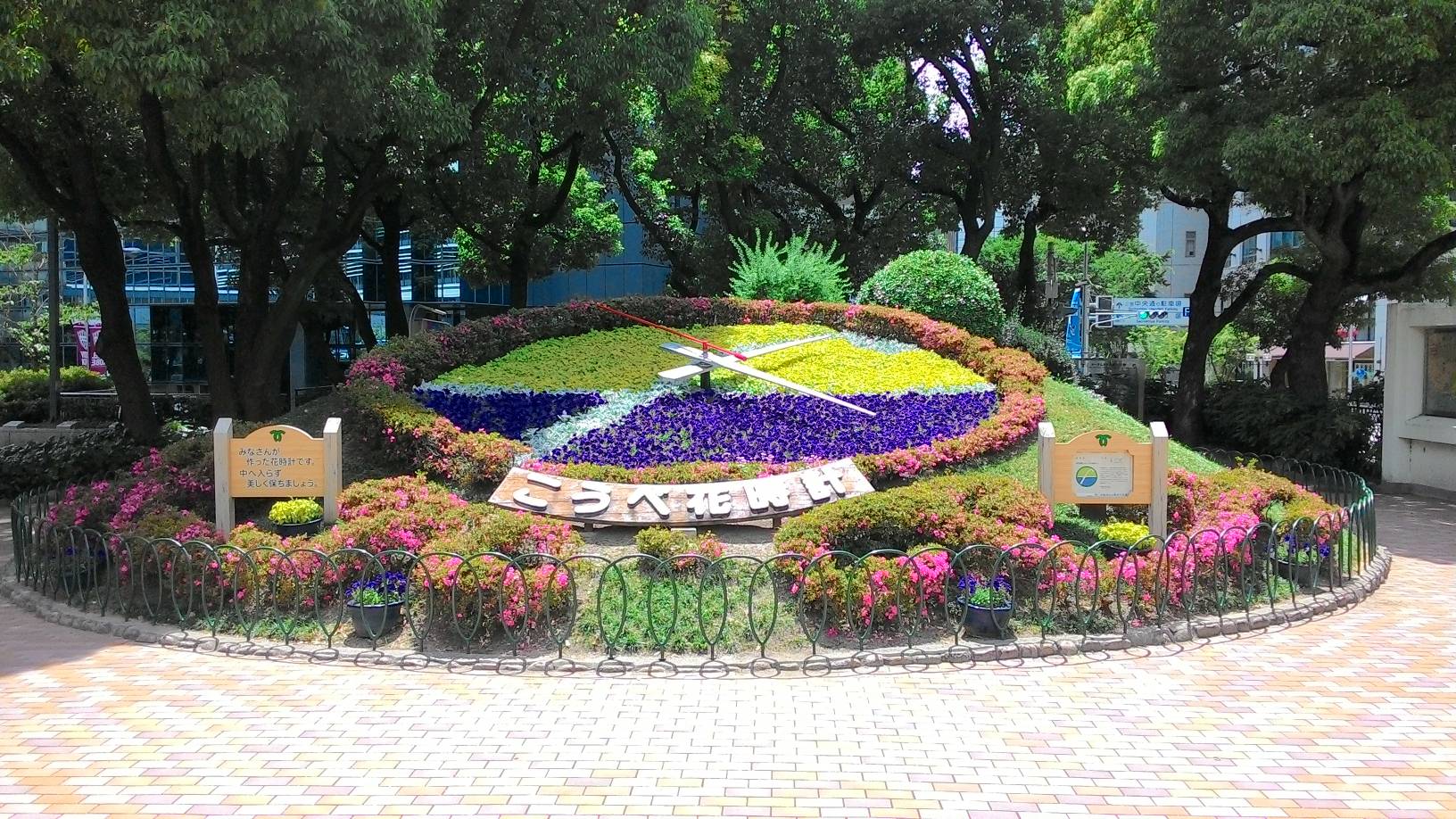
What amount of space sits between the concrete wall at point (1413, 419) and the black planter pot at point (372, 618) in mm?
13820

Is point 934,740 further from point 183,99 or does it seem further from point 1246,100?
point 1246,100

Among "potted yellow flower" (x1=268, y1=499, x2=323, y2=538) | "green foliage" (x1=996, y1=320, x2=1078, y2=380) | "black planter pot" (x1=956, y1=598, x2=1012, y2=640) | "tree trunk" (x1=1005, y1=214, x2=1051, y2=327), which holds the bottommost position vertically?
"black planter pot" (x1=956, y1=598, x2=1012, y2=640)

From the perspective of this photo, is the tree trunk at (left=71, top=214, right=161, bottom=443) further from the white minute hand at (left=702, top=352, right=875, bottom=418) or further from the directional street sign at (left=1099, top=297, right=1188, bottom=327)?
the directional street sign at (left=1099, top=297, right=1188, bottom=327)

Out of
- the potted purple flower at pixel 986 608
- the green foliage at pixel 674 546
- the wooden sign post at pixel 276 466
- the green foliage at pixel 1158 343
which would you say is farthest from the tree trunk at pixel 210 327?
the green foliage at pixel 1158 343

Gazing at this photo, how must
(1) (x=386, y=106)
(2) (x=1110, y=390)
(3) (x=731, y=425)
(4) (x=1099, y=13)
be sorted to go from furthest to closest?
(2) (x=1110, y=390)
(4) (x=1099, y=13)
(1) (x=386, y=106)
(3) (x=731, y=425)

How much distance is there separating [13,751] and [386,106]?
28.8ft

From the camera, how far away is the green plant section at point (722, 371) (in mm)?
11094

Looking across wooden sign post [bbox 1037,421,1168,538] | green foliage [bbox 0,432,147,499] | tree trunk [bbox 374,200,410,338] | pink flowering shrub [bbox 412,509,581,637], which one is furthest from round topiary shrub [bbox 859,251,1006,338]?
tree trunk [bbox 374,200,410,338]

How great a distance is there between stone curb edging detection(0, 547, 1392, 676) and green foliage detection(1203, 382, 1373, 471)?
9.35m

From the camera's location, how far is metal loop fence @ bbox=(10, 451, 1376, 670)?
6.28 meters

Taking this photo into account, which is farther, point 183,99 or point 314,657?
point 183,99

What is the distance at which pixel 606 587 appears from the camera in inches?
274

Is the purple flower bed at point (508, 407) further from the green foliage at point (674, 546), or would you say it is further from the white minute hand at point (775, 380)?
the green foliage at point (674, 546)

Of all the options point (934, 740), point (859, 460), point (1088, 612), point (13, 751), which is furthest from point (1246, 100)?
point (13, 751)
